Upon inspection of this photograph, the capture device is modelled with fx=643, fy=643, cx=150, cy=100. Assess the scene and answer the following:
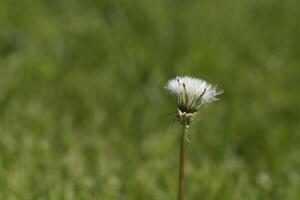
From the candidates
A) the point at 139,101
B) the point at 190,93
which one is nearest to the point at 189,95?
the point at 190,93

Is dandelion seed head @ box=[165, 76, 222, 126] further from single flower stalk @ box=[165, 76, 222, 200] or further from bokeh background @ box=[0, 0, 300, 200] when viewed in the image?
bokeh background @ box=[0, 0, 300, 200]

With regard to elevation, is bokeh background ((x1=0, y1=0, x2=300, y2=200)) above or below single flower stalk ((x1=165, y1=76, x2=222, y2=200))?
above

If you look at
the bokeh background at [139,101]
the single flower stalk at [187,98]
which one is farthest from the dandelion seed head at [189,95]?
the bokeh background at [139,101]

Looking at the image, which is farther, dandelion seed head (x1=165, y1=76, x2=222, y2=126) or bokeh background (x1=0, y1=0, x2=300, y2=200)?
bokeh background (x1=0, y1=0, x2=300, y2=200)

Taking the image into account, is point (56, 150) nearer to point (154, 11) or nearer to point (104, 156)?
point (104, 156)

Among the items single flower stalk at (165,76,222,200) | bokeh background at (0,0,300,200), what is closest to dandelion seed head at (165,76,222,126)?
single flower stalk at (165,76,222,200)

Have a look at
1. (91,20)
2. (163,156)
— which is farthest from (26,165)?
(91,20)
